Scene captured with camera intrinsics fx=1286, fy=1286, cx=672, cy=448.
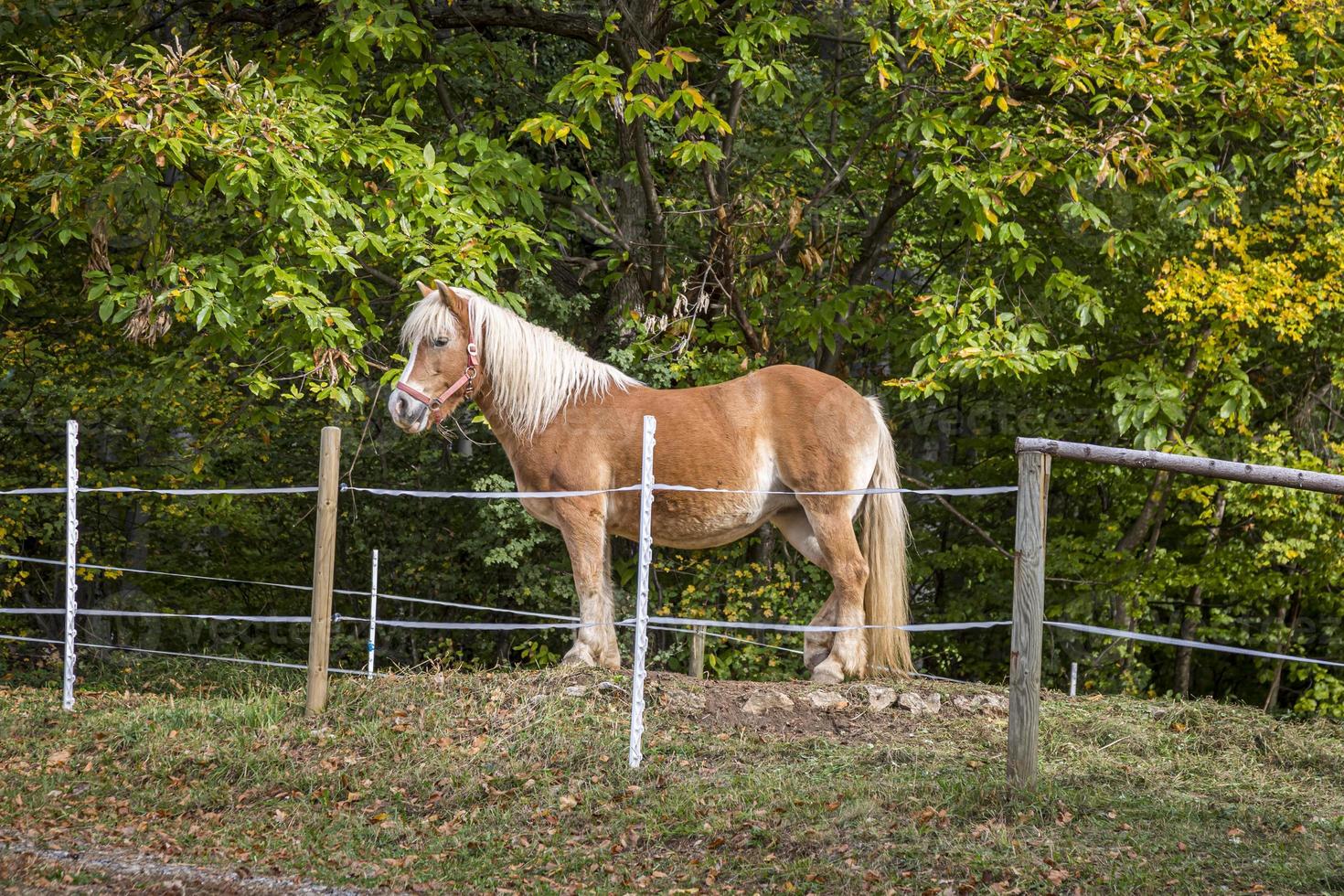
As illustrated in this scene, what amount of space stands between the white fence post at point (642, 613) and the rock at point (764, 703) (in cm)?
79

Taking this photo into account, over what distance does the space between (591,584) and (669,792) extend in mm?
1876

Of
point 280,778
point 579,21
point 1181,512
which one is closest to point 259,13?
point 579,21

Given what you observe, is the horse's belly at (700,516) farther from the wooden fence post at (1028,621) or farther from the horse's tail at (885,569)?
the wooden fence post at (1028,621)

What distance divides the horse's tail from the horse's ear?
242cm

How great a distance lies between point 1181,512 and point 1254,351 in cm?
187

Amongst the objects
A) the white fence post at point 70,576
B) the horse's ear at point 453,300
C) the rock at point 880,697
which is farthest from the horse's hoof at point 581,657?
the white fence post at point 70,576

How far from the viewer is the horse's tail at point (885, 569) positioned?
294 inches

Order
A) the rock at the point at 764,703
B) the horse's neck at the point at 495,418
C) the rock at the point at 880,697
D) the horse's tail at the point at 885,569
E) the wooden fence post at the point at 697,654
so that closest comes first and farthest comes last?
the rock at the point at 764,703, the rock at the point at 880,697, the horse's neck at the point at 495,418, the horse's tail at the point at 885,569, the wooden fence post at the point at 697,654

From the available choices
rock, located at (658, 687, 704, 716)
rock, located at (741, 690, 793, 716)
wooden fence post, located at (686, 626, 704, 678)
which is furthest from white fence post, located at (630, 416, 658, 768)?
wooden fence post, located at (686, 626, 704, 678)

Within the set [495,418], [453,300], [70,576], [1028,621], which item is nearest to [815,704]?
[1028,621]

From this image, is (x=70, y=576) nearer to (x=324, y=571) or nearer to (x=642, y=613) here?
(x=324, y=571)

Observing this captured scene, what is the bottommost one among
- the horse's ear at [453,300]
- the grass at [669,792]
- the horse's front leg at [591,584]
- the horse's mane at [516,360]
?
the grass at [669,792]

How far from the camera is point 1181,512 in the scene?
1147 centimetres

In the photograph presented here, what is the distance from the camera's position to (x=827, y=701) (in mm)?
6785
